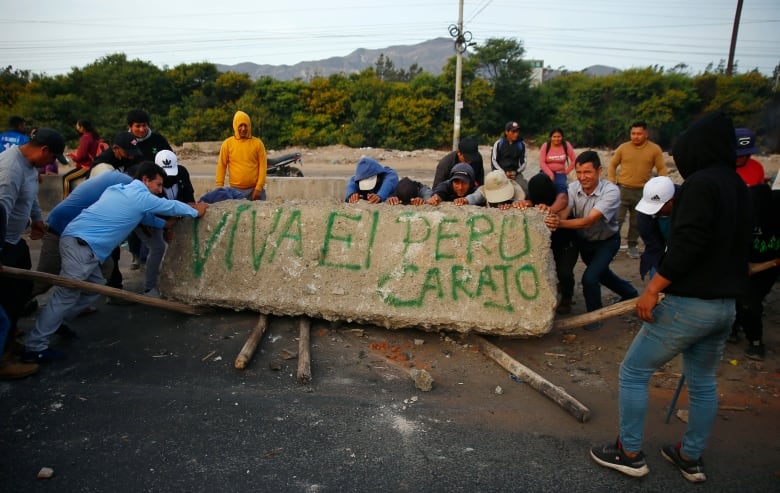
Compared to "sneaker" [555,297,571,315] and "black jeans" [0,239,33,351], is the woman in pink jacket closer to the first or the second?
"sneaker" [555,297,571,315]

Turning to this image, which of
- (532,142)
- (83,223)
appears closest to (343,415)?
(83,223)

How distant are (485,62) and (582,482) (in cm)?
2866

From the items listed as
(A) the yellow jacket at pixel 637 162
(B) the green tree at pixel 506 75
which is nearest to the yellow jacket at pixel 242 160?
(A) the yellow jacket at pixel 637 162

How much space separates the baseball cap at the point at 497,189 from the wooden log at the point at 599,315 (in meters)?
1.23

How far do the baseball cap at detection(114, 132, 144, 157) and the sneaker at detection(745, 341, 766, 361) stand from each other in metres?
6.24

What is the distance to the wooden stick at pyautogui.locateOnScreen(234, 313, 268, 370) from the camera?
3.86 m

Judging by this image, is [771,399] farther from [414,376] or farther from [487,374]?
[414,376]

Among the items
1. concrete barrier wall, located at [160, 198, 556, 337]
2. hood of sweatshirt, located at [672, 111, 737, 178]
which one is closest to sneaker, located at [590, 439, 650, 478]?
concrete barrier wall, located at [160, 198, 556, 337]

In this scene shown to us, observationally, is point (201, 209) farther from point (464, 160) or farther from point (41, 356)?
point (464, 160)

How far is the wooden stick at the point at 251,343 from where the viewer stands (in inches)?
152

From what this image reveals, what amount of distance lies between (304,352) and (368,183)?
208 cm

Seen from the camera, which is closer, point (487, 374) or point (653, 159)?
point (487, 374)

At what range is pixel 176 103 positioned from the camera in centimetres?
2745

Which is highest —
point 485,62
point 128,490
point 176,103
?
point 485,62
